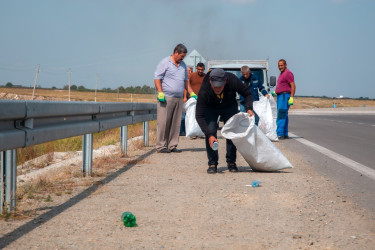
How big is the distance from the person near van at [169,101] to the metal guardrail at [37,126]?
3.01 meters

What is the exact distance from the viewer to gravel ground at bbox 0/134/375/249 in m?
4.63

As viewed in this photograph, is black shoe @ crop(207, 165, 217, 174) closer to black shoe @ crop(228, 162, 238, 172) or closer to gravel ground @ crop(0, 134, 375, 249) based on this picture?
gravel ground @ crop(0, 134, 375, 249)

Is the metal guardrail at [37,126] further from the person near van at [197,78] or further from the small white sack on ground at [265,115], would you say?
the person near van at [197,78]

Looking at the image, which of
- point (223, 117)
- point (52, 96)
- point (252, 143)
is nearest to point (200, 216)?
point (252, 143)

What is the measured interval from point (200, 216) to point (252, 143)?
3186 mm

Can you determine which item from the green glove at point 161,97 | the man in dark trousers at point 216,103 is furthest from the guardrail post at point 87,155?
the green glove at point 161,97

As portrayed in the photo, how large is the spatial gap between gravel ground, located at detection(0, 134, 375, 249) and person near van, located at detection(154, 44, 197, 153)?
348 cm

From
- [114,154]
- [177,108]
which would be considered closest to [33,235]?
[114,154]

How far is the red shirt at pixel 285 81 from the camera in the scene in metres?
15.9

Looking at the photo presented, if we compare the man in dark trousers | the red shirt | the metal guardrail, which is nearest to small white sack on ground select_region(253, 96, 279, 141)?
the red shirt

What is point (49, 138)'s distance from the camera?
19.9ft

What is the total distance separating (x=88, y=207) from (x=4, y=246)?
1.60 meters

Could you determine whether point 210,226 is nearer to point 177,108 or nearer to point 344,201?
point 344,201

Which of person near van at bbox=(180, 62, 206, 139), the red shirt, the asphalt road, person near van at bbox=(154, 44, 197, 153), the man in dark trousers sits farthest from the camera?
the red shirt
